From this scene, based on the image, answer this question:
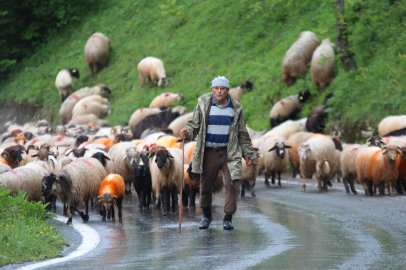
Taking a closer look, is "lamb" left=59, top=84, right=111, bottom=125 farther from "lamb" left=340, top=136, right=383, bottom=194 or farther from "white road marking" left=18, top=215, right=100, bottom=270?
"white road marking" left=18, top=215, right=100, bottom=270

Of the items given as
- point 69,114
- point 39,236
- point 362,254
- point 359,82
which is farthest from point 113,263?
point 69,114

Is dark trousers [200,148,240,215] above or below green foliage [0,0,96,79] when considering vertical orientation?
below

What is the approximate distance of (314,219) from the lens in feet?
28.3

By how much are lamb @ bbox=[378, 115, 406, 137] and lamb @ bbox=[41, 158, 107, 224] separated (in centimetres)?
1020

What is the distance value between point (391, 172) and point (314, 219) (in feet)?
15.6

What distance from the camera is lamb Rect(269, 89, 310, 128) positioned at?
76.7 ft

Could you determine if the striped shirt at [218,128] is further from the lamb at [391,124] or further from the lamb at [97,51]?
the lamb at [97,51]

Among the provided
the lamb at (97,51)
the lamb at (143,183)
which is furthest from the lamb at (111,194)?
the lamb at (97,51)

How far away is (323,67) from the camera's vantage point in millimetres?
23344

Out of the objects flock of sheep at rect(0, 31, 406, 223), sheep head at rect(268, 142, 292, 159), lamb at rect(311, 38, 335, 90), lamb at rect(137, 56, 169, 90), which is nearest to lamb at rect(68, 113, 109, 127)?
flock of sheep at rect(0, 31, 406, 223)

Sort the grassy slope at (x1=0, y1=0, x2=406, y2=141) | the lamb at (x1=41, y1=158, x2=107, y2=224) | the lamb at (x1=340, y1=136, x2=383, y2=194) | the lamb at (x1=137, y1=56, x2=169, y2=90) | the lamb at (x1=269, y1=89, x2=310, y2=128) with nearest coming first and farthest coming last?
1. the lamb at (x1=41, y1=158, x2=107, y2=224)
2. the lamb at (x1=340, y1=136, x2=383, y2=194)
3. the grassy slope at (x1=0, y1=0, x2=406, y2=141)
4. the lamb at (x1=269, y1=89, x2=310, y2=128)
5. the lamb at (x1=137, y1=56, x2=169, y2=90)

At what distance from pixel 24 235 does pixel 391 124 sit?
44.9 feet

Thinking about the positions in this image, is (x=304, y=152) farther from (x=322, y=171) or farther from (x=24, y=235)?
(x=24, y=235)

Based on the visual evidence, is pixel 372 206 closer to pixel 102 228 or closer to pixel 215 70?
pixel 102 228
